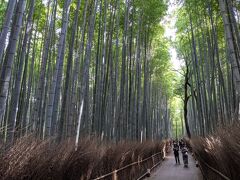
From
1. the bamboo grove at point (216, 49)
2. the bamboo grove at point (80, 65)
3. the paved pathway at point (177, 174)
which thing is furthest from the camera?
the paved pathway at point (177, 174)

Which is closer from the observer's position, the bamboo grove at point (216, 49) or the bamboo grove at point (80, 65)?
the bamboo grove at point (216, 49)

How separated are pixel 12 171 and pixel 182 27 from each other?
460 inches

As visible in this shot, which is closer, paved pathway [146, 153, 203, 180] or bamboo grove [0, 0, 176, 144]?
bamboo grove [0, 0, 176, 144]

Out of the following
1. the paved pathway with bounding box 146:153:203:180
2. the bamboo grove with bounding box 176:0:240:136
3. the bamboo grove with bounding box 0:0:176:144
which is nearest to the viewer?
the bamboo grove with bounding box 176:0:240:136

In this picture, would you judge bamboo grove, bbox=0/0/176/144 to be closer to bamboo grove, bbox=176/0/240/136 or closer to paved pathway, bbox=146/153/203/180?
paved pathway, bbox=146/153/203/180

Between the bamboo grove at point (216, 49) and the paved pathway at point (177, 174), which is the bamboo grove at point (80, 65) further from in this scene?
the bamboo grove at point (216, 49)

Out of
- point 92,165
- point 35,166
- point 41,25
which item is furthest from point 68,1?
point 41,25

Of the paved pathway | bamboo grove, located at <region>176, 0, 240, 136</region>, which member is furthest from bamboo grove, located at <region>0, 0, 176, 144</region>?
bamboo grove, located at <region>176, 0, 240, 136</region>

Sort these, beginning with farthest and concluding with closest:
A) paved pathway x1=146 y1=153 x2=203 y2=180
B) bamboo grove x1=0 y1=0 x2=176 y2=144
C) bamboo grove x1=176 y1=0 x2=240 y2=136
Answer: paved pathway x1=146 y1=153 x2=203 y2=180 < bamboo grove x1=0 y1=0 x2=176 y2=144 < bamboo grove x1=176 y1=0 x2=240 y2=136

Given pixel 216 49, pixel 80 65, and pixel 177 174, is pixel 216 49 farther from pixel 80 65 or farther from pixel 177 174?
pixel 80 65

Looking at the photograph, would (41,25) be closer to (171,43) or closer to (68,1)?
(68,1)

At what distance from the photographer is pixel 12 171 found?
5.69 ft

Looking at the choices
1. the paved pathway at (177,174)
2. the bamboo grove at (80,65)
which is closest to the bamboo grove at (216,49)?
the paved pathway at (177,174)

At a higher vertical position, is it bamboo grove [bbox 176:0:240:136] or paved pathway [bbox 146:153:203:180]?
bamboo grove [bbox 176:0:240:136]
